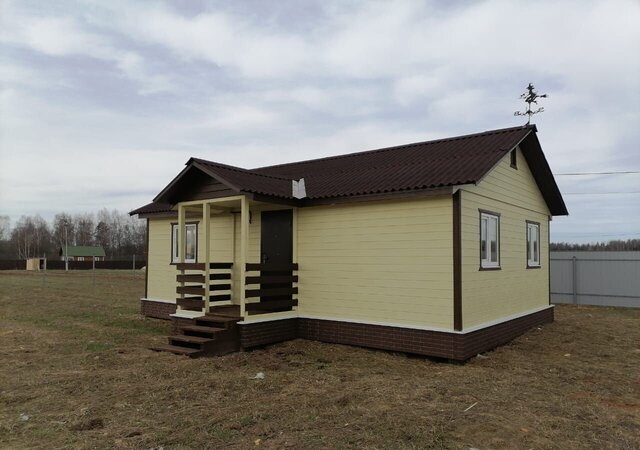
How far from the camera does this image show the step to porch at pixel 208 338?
7.71 meters

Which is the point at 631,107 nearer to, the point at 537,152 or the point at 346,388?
the point at 537,152

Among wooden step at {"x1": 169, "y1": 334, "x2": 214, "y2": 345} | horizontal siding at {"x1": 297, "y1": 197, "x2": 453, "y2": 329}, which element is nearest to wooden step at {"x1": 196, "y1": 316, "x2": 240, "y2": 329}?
wooden step at {"x1": 169, "y1": 334, "x2": 214, "y2": 345}

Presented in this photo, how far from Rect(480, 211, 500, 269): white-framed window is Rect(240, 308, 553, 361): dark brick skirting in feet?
3.89

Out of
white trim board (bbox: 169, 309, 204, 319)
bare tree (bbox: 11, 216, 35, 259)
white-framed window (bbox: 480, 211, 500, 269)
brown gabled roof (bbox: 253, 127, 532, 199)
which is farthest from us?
bare tree (bbox: 11, 216, 35, 259)

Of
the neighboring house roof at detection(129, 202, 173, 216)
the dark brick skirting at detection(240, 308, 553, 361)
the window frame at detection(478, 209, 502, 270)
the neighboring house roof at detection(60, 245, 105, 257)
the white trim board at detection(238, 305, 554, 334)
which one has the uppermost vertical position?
the neighboring house roof at detection(129, 202, 173, 216)

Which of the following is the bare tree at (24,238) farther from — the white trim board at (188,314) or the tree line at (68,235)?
the white trim board at (188,314)

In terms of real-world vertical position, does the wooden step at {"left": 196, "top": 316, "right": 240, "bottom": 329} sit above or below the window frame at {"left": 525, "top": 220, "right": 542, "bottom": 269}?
below

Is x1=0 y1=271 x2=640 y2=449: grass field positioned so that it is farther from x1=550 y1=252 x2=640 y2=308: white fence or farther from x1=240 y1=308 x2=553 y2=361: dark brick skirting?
x1=550 y1=252 x2=640 y2=308: white fence

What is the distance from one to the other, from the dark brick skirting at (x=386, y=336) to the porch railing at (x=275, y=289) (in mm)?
330

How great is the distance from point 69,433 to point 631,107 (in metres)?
16.9

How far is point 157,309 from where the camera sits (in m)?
12.4

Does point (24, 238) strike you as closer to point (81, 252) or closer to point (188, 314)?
point (81, 252)

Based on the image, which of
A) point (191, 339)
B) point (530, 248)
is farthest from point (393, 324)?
point (530, 248)

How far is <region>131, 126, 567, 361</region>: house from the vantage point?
7680 mm
